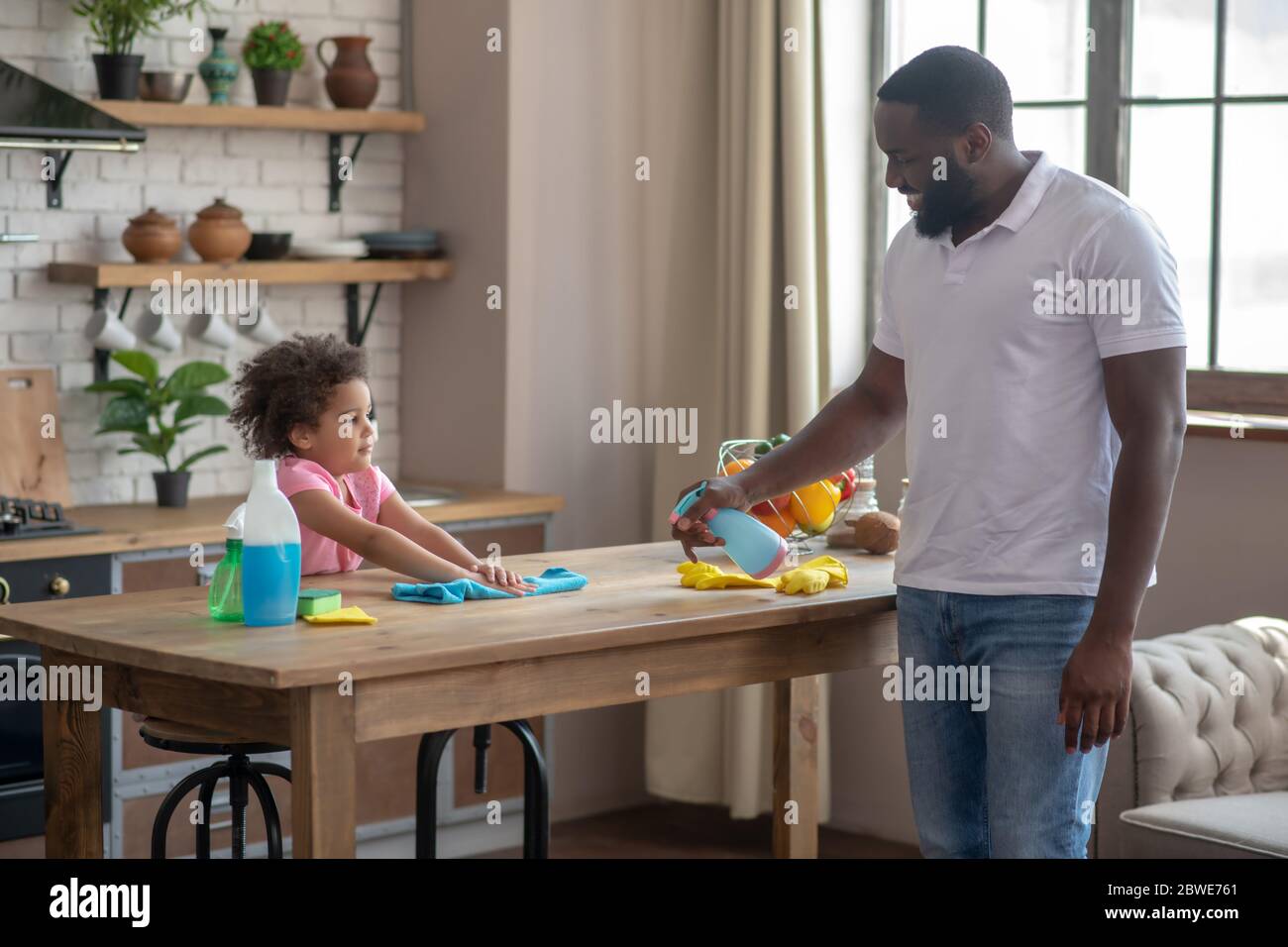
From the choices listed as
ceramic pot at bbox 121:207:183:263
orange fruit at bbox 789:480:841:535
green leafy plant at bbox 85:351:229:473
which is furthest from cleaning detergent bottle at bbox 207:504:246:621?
ceramic pot at bbox 121:207:183:263

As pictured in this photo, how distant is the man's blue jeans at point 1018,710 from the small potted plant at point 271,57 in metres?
2.51

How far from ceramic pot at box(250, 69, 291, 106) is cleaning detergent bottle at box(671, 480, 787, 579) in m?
2.13

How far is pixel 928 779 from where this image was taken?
265cm

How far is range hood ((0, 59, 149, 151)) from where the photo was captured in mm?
3686

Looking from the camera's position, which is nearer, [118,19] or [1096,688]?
[1096,688]

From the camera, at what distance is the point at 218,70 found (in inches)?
172

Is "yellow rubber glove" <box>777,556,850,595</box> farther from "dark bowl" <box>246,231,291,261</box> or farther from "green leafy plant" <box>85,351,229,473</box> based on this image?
"dark bowl" <box>246,231,291,261</box>

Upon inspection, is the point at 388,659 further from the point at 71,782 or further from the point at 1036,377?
the point at 1036,377

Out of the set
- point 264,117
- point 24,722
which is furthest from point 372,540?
point 264,117

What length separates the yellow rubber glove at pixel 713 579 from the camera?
111 inches

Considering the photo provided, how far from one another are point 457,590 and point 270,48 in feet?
7.37

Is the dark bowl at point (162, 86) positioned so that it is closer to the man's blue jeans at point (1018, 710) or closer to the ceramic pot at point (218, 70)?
the ceramic pot at point (218, 70)

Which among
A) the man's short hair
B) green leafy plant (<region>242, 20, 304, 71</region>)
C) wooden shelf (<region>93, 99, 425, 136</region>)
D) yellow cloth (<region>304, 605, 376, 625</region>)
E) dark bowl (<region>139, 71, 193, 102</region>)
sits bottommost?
yellow cloth (<region>304, 605, 376, 625</region>)

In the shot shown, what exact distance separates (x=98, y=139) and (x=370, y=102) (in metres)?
0.95
